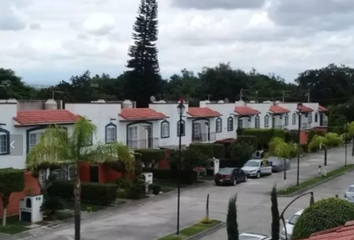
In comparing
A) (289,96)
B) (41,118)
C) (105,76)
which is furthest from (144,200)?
(105,76)

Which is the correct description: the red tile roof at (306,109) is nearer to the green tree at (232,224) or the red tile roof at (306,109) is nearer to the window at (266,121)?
the window at (266,121)

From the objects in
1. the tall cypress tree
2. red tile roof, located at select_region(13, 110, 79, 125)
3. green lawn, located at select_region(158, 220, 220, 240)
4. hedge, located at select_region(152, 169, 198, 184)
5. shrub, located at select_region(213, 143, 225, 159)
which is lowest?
green lawn, located at select_region(158, 220, 220, 240)

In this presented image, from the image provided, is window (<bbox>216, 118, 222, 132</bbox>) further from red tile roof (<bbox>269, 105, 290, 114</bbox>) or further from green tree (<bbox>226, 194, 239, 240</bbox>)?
green tree (<bbox>226, 194, 239, 240</bbox>)

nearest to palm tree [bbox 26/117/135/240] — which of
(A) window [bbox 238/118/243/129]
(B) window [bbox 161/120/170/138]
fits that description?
(B) window [bbox 161/120/170/138]

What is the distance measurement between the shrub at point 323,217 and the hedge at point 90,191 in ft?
58.1

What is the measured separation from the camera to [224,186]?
132ft

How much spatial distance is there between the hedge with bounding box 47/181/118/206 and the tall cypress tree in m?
40.1

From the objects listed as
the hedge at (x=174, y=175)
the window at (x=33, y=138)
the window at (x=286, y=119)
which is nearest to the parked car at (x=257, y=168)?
the hedge at (x=174, y=175)

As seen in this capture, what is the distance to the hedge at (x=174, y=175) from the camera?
4059 cm

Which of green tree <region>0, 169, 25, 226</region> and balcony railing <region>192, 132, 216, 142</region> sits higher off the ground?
balcony railing <region>192, 132, 216, 142</region>

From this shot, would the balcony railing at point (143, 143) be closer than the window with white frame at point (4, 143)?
No

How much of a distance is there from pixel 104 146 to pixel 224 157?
80.5ft

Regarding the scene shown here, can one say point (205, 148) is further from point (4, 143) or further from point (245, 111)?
point (245, 111)

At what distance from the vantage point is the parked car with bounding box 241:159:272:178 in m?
44.6
